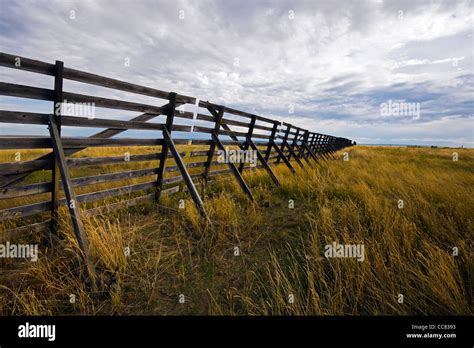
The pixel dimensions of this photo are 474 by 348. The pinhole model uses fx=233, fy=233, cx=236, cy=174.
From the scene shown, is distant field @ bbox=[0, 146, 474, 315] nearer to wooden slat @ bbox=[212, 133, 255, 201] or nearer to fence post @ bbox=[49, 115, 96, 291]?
fence post @ bbox=[49, 115, 96, 291]

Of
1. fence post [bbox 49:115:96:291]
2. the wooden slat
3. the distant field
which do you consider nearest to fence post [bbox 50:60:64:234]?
fence post [bbox 49:115:96:291]

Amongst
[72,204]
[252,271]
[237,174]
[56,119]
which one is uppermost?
[56,119]

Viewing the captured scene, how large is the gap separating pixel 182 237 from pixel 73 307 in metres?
1.52

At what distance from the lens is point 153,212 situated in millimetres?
4469

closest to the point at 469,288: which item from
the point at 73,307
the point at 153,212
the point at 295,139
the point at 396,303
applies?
the point at 396,303

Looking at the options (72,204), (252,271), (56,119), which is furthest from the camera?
(56,119)

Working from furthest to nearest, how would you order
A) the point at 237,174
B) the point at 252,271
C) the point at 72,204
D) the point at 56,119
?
the point at 237,174 → the point at 56,119 → the point at 72,204 → the point at 252,271

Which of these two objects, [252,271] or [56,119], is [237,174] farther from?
[56,119]

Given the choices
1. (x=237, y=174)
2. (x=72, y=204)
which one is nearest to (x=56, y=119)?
(x=72, y=204)

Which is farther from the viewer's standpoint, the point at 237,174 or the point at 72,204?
the point at 237,174

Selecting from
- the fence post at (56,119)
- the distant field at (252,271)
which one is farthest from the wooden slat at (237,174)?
the fence post at (56,119)

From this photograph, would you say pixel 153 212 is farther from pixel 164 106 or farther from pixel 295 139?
pixel 295 139

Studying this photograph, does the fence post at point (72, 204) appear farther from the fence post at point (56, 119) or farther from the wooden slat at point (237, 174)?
the wooden slat at point (237, 174)
